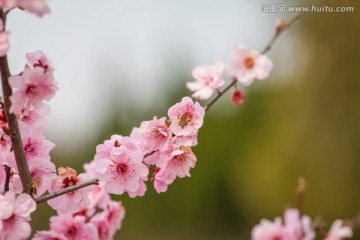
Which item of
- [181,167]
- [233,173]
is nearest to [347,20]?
[233,173]

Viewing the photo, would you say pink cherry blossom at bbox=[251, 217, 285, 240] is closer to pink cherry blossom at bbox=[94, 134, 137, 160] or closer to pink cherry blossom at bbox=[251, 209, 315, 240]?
pink cherry blossom at bbox=[251, 209, 315, 240]

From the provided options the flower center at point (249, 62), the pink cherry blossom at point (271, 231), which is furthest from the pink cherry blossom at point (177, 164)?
the pink cherry blossom at point (271, 231)

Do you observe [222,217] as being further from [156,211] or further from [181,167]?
[181,167]

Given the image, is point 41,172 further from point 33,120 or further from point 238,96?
point 238,96

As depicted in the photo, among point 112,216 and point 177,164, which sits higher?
point 112,216

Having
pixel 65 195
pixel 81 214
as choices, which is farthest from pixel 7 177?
pixel 81 214

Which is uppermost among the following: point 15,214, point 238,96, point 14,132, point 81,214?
point 238,96
